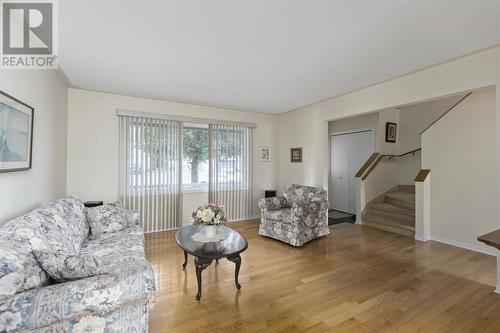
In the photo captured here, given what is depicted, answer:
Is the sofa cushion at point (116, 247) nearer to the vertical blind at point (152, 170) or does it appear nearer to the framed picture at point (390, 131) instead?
the vertical blind at point (152, 170)

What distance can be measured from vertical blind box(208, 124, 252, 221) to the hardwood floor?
1.63 meters

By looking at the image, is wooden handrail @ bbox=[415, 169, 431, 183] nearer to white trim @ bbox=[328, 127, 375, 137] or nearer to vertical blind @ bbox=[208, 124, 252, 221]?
white trim @ bbox=[328, 127, 375, 137]

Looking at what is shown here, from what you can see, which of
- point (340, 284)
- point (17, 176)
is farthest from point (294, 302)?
point (17, 176)

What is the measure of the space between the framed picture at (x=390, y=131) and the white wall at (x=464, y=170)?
4.26 ft

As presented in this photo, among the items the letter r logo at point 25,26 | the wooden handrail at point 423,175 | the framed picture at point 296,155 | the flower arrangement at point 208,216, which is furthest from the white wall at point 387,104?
the letter r logo at point 25,26

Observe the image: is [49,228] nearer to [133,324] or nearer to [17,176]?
[17,176]

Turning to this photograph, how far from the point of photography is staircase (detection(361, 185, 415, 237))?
417 centimetres

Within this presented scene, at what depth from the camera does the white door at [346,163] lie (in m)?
5.40

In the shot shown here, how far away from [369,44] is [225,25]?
1441 mm

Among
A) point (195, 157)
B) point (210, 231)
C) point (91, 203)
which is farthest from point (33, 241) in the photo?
point (195, 157)

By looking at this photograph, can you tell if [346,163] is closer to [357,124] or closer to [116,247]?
[357,124]

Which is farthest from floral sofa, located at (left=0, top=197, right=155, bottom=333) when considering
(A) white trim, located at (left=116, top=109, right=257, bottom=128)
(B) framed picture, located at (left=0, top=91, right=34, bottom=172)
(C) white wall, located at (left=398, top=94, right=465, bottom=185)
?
(C) white wall, located at (left=398, top=94, right=465, bottom=185)

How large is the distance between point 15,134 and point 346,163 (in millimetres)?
5882

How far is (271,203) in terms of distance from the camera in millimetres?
4074
